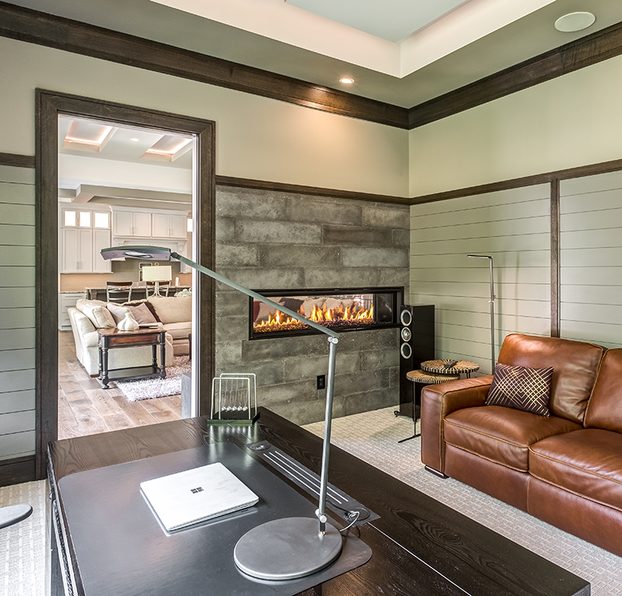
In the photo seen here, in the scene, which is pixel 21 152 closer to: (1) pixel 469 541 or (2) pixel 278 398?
(2) pixel 278 398

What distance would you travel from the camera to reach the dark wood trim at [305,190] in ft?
12.2

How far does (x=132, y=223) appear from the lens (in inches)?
377

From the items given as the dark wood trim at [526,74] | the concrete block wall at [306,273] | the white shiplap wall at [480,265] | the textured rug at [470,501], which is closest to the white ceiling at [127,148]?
the concrete block wall at [306,273]

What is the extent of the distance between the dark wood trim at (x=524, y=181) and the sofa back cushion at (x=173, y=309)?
14.5 ft

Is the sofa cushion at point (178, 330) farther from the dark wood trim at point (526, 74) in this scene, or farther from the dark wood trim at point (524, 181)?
the dark wood trim at point (526, 74)

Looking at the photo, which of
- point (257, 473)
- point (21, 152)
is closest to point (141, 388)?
point (21, 152)

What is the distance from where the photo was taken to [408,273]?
15.7 feet

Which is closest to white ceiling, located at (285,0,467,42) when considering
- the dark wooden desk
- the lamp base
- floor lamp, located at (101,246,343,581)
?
floor lamp, located at (101,246,343,581)

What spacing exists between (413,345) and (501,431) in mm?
1536

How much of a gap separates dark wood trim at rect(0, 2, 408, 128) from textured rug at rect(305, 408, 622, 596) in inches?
110

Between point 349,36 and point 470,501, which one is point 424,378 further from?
point 349,36

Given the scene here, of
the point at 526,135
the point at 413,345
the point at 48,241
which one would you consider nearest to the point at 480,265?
the point at 413,345

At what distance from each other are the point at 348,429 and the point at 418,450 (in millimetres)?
680

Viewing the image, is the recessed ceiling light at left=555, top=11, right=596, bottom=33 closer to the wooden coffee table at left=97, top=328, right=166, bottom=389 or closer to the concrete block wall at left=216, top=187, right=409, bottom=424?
the concrete block wall at left=216, top=187, right=409, bottom=424
